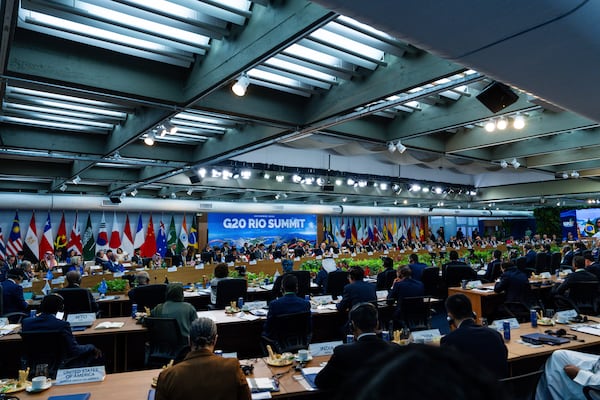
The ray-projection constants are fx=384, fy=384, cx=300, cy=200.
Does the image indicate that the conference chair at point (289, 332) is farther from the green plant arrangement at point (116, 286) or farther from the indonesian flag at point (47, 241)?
the indonesian flag at point (47, 241)

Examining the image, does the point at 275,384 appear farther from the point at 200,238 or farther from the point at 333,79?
the point at 200,238

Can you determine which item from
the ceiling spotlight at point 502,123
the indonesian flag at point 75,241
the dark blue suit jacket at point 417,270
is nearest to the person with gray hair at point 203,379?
the ceiling spotlight at point 502,123

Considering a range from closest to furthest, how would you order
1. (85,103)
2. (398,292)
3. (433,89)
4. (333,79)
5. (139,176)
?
(433,89) < (333,79) < (85,103) < (398,292) < (139,176)

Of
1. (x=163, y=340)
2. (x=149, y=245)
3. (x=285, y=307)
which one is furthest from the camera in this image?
(x=149, y=245)

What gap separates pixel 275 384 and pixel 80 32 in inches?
133

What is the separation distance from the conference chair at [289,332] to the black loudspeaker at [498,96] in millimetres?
3043

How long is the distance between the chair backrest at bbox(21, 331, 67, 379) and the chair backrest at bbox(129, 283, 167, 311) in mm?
2380

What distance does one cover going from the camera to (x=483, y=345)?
2.86 metres

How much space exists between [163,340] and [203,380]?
2335mm

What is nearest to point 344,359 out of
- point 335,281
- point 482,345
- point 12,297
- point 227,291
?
point 482,345

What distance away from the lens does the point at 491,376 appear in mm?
498

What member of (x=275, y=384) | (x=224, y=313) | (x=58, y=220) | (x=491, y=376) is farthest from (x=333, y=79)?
(x=58, y=220)

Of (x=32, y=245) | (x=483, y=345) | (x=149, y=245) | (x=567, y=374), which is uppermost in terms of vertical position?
(x=32, y=245)

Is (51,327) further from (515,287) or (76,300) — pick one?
(515,287)
